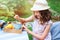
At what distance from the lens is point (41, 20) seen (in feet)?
5.60

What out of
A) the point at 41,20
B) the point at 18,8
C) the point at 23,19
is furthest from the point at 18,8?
the point at 41,20

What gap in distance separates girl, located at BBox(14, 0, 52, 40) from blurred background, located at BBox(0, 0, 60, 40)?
0.10 metres

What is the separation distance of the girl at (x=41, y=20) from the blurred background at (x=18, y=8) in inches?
3.8

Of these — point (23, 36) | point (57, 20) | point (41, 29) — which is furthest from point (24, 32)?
point (57, 20)

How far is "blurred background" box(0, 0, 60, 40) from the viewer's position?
1805mm

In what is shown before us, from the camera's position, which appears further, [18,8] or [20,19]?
[18,8]

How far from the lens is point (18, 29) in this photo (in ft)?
5.95

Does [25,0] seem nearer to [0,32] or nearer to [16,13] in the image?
[16,13]

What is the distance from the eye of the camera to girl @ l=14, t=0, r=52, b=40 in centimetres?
169

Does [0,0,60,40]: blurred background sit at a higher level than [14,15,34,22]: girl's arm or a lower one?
higher

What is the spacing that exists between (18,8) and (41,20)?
0.25 meters

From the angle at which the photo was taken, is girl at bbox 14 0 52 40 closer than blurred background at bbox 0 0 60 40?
Yes

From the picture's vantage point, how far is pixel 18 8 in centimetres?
182

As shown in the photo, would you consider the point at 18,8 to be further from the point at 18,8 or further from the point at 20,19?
the point at 20,19
